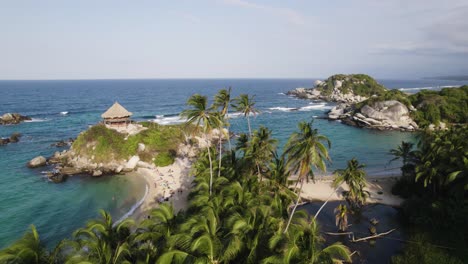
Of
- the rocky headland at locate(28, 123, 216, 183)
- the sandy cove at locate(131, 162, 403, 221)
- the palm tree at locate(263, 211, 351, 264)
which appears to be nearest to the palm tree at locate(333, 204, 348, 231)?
the sandy cove at locate(131, 162, 403, 221)

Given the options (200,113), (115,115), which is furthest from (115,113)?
(200,113)

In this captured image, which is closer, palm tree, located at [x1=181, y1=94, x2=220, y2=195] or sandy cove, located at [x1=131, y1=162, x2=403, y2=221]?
palm tree, located at [x1=181, y1=94, x2=220, y2=195]

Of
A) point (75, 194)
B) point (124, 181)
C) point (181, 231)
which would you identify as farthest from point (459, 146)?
point (75, 194)

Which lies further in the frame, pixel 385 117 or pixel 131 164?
A: pixel 385 117

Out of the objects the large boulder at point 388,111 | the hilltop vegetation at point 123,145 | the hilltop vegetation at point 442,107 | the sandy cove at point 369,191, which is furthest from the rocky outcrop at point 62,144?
the hilltop vegetation at point 442,107

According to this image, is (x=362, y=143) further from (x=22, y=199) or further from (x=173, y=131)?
(x=22, y=199)

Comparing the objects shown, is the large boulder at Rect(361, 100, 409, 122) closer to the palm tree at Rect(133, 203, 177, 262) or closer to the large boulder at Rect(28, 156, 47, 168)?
the palm tree at Rect(133, 203, 177, 262)

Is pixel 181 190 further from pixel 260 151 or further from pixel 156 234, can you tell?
pixel 156 234
